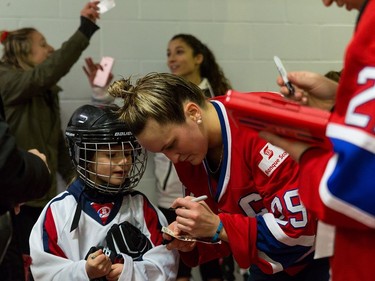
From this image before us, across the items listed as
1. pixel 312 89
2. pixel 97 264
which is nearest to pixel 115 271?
pixel 97 264

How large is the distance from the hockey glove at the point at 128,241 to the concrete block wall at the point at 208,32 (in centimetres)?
150

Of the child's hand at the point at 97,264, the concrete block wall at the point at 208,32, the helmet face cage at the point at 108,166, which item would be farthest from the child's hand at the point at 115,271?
the concrete block wall at the point at 208,32

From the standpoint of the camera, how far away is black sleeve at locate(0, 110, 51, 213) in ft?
3.86

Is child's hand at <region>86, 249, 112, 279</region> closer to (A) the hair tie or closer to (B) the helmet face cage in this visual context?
(B) the helmet face cage

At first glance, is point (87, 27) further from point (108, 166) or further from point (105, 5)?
point (108, 166)

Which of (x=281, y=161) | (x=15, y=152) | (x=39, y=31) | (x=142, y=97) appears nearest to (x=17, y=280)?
(x=15, y=152)

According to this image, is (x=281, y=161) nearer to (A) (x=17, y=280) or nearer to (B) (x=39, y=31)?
(A) (x=17, y=280)

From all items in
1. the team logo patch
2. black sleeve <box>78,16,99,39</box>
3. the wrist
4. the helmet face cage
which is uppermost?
black sleeve <box>78,16,99,39</box>

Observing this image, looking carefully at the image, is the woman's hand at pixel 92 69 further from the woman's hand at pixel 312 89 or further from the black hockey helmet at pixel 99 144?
the woman's hand at pixel 312 89

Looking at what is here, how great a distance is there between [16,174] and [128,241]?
0.69 m

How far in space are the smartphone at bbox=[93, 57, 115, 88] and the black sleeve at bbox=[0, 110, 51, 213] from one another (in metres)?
1.92

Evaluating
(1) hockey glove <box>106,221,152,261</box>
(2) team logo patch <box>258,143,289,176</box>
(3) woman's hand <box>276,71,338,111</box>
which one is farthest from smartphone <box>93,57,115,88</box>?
(3) woman's hand <box>276,71,338,111</box>

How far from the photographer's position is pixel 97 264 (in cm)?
168

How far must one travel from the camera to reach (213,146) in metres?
1.76
